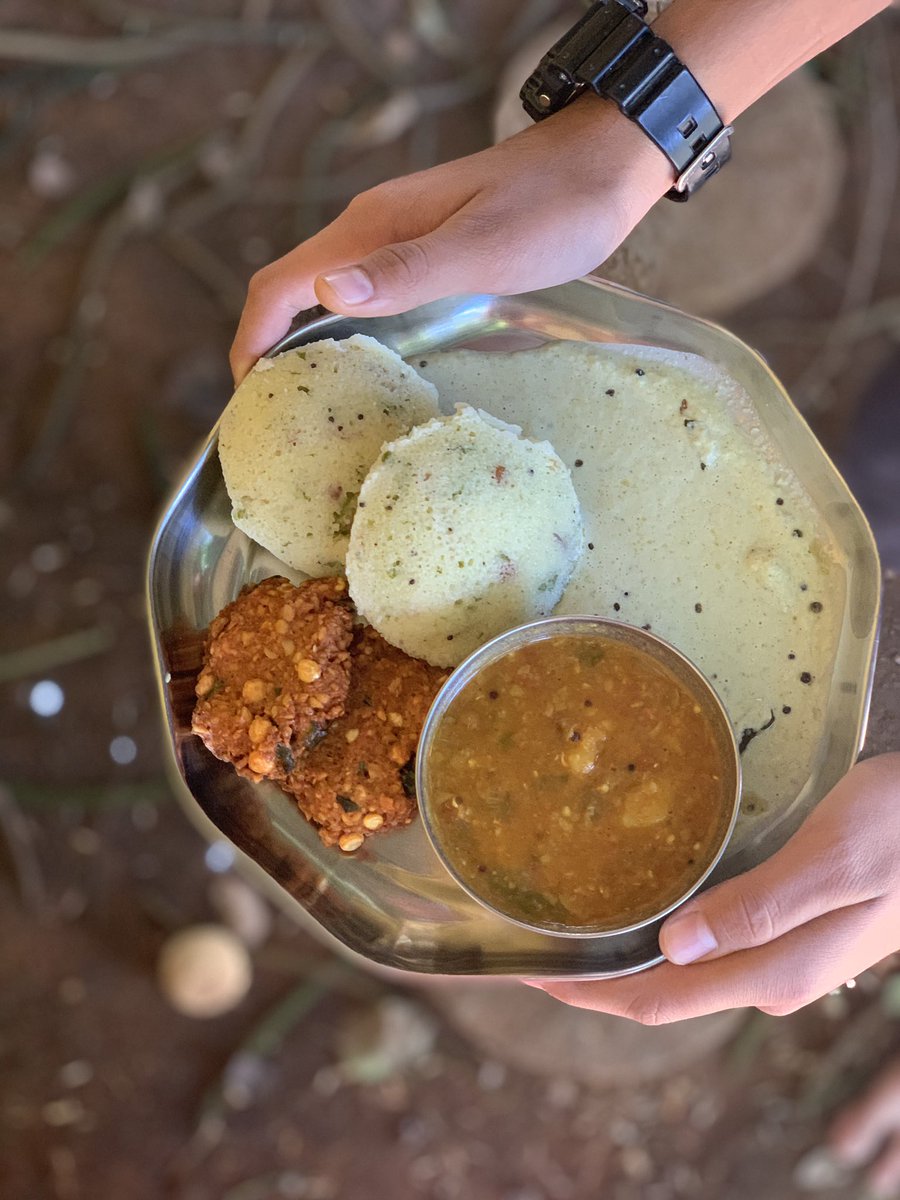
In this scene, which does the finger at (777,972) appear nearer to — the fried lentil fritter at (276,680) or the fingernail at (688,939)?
the fingernail at (688,939)

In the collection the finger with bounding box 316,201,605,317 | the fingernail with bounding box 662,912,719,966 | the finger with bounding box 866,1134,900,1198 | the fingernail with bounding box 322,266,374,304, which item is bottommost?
the finger with bounding box 866,1134,900,1198

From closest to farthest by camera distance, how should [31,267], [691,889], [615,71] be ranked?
[691,889]
[615,71]
[31,267]

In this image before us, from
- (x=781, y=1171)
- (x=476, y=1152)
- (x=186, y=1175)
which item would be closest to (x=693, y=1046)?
(x=781, y=1171)

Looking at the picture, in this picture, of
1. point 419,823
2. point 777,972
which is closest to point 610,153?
point 419,823

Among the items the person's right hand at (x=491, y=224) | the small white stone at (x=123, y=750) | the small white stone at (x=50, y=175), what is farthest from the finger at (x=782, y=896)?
the small white stone at (x=50, y=175)

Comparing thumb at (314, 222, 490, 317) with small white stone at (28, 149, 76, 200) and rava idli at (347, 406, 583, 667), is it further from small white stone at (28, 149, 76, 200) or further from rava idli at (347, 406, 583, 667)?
small white stone at (28, 149, 76, 200)

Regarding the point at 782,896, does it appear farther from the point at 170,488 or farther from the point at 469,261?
the point at 170,488

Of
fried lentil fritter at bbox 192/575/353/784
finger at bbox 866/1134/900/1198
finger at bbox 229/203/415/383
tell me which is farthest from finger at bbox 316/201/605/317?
finger at bbox 866/1134/900/1198

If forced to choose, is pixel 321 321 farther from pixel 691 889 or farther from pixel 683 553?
pixel 691 889
